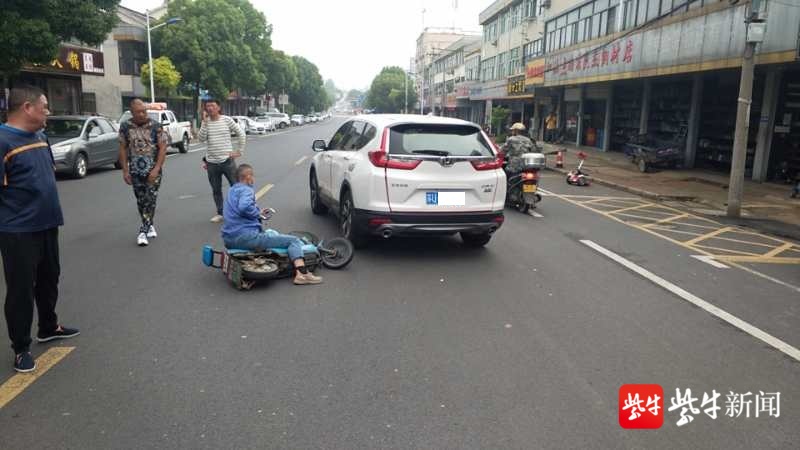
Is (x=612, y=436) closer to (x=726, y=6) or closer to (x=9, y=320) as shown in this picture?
(x=9, y=320)

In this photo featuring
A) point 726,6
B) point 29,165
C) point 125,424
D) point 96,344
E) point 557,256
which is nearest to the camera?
point 125,424

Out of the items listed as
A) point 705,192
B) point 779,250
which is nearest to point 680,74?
point 705,192

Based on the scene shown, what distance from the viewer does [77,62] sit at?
26656 mm

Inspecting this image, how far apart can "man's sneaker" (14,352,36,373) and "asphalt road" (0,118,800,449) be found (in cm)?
7

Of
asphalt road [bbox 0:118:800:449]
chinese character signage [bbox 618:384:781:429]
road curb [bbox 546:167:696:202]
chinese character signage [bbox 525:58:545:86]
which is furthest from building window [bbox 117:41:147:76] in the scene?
chinese character signage [bbox 618:384:781:429]

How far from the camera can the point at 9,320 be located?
429cm

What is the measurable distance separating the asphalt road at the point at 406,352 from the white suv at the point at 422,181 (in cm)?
50

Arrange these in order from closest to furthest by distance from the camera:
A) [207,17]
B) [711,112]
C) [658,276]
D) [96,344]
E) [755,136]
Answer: [96,344]
[658,276]
[755,136]
[711,112]
[207,17]

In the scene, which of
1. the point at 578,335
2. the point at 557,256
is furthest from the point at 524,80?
the point at 578,335

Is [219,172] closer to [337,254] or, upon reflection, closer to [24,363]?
[337,254]

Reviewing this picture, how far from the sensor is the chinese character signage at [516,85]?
37628mm

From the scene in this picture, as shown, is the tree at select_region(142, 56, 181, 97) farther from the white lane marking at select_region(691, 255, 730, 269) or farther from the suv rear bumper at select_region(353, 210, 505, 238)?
the white lane marking at select_region(691, 255, 730, 269)

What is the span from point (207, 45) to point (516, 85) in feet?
66.1

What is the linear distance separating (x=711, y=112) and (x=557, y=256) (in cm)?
1631
